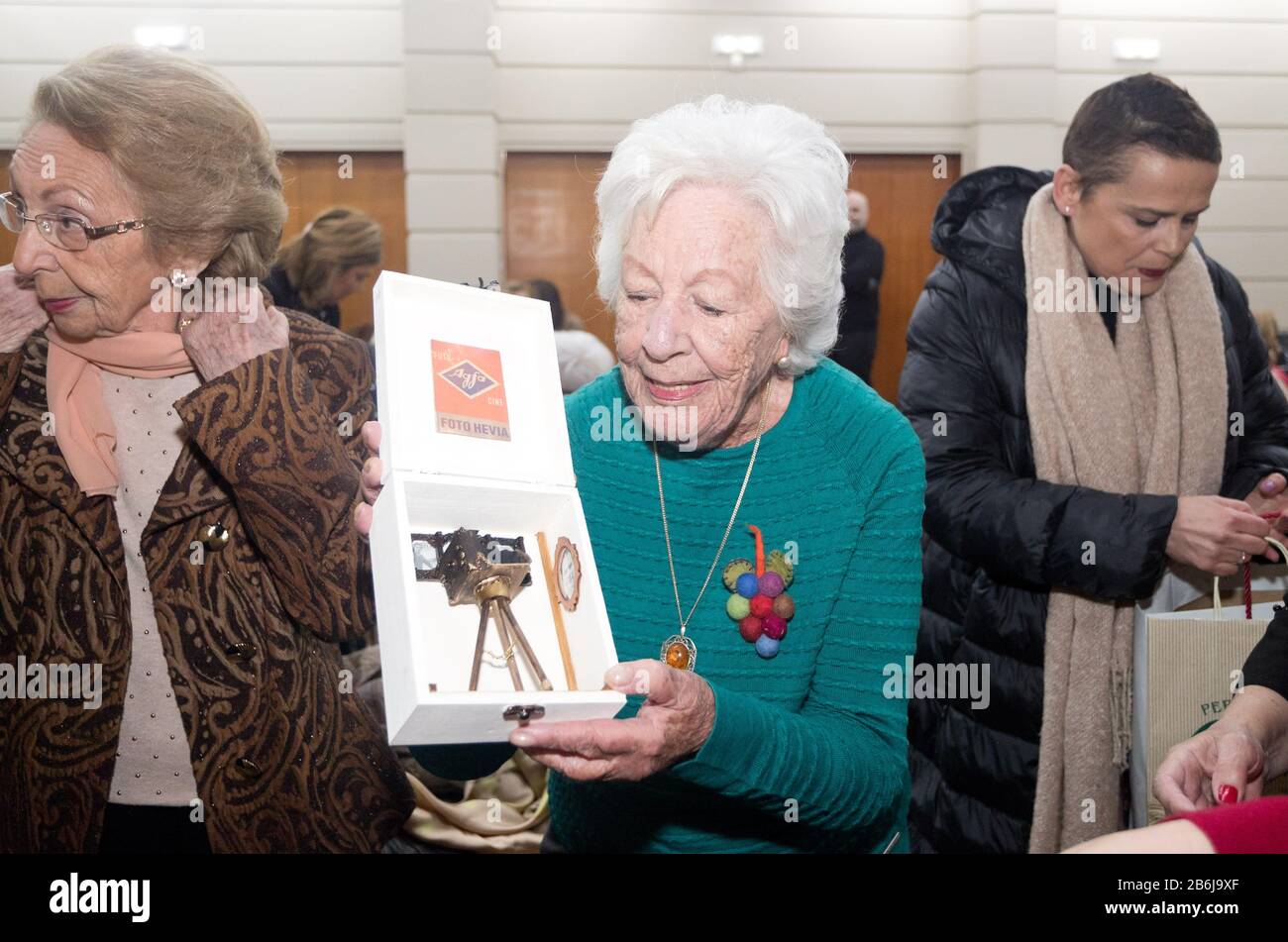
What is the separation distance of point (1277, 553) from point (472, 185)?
5418mm

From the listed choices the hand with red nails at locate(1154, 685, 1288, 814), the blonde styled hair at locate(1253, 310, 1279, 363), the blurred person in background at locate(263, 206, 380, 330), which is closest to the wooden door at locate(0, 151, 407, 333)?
the blurred person in background at locate(263, 206, 380, 330)

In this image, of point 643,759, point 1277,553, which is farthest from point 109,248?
point 1277,553

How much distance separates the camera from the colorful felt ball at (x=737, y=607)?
141 cm

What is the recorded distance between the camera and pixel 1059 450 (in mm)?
2088

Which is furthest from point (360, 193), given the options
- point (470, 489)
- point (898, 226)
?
point (470, 489)

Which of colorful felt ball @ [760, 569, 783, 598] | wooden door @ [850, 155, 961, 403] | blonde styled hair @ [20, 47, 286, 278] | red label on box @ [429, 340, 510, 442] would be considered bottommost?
colorful felt ball @ [760, 569, 783, 598]

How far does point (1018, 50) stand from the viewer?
7.08 metres

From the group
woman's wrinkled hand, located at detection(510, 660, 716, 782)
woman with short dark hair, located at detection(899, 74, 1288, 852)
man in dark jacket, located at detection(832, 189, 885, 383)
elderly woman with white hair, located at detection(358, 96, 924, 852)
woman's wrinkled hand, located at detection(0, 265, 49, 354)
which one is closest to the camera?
woman's wrinkled hand, located at detection(510, 660, 716, 782)

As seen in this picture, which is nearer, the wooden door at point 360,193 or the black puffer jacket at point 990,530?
the black puffer jacket at point 990,530

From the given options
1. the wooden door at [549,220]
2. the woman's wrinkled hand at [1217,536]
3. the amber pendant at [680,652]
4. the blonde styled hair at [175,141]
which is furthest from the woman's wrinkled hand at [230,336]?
the wooden door at [549,220]

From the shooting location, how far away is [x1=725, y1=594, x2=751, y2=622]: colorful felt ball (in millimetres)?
1409

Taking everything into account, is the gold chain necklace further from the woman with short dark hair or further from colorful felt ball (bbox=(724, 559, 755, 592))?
the woman with short dark hair

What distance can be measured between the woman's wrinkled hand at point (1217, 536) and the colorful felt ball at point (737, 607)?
3.00 ft

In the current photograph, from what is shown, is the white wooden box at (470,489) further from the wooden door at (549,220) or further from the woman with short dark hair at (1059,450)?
the wooden door at (549,220)
